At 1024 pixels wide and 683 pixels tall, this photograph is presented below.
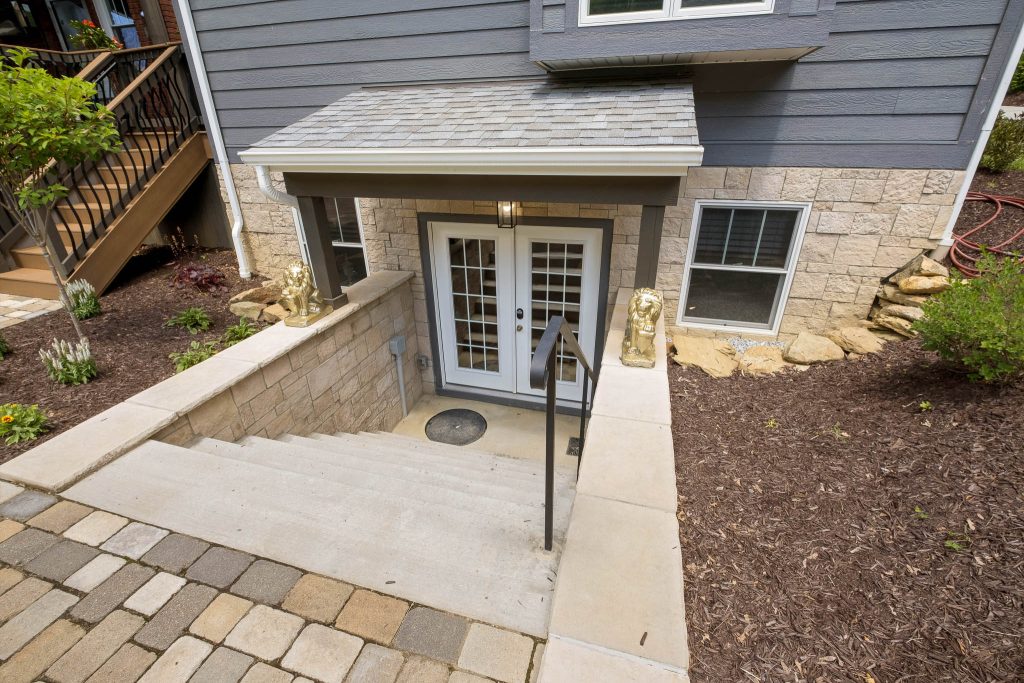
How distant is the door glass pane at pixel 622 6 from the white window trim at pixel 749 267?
63.3 inches

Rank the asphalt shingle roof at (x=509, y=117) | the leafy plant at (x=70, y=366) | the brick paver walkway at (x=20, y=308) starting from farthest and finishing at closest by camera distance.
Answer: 1. the brick paver walkway at (x=20, y=308)
2. the leafy plant at (x=70, y=366)
3. the asphalt shingle roof at (x=509, y=117)

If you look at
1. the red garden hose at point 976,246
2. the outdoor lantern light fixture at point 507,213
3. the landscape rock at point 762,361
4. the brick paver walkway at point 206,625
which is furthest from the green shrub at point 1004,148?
the brick paver walkway at point 206,625

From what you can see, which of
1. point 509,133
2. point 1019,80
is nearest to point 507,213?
point 509,133

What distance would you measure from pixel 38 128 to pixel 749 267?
5999 millimetres

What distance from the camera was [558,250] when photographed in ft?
15.0

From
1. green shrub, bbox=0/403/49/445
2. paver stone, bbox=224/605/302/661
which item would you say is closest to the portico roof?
green shrub, bbox=0/403/49/445

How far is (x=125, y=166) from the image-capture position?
18.3 feet

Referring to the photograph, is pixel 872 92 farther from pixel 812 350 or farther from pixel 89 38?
pixel 89 38

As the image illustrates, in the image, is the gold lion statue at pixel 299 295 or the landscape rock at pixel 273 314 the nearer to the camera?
the gold lion statue at pixel 299 295

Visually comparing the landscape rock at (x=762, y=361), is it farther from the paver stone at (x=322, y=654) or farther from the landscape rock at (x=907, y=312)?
the paver stone at (x=322, y=654)

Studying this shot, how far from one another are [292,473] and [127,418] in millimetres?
1196

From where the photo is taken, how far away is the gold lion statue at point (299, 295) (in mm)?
3822

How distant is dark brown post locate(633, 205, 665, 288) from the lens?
3.08 metres

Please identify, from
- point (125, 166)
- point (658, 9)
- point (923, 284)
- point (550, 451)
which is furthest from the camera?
point (125, 166)
